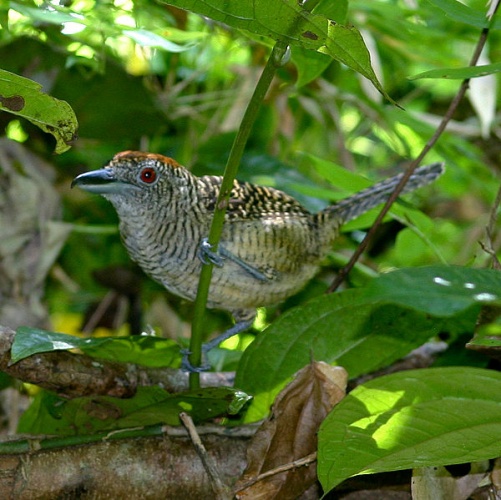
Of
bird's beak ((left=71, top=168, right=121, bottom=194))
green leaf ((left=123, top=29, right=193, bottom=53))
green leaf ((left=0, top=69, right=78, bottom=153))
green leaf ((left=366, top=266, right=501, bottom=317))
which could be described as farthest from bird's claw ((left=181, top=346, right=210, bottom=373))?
green leaf ((left=366, top=266, right=501, bottom=317))

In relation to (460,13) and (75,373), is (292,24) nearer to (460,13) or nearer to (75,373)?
(460,13)

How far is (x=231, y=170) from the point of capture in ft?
5.09

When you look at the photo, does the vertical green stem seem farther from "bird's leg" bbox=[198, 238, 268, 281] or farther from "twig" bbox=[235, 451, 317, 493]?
"twig" bbox=[235, 451, 317, 493]

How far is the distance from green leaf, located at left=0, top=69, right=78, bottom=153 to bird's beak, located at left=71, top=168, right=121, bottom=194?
0.62 m

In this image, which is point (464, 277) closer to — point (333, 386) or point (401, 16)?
point (333, 386)

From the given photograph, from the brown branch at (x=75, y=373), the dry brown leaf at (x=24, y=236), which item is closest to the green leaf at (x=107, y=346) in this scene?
the brown branch at (x=75, y=373)

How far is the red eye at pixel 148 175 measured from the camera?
91.3 inches

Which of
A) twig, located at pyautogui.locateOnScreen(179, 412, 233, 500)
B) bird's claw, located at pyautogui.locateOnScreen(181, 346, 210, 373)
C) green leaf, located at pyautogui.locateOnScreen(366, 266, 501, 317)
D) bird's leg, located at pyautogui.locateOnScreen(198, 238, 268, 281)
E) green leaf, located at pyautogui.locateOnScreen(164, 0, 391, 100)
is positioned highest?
green leaf, located at pyautogui.locateOnScreen(164, 0, 391, 100)

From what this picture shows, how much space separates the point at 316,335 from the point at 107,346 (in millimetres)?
536

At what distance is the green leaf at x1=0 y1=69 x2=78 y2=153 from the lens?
1486 mm

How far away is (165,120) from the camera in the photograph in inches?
123

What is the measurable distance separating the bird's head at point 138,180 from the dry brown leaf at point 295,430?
0.82 m

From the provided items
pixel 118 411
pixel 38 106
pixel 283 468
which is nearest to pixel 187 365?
pixel 118 411

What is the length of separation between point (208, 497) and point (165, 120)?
1.71 m
